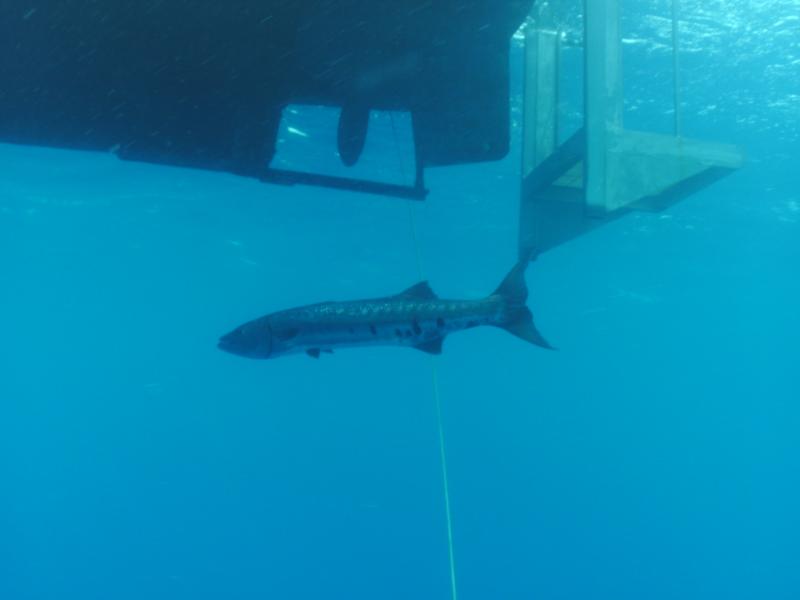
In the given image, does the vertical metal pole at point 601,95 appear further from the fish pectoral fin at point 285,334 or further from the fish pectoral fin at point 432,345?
the fish pectoral fin at point 285,334

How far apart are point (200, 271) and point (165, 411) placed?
4202 cm

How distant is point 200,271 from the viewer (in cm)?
3177

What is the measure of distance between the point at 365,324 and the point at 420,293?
474mm

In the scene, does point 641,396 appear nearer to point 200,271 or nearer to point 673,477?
point 673,477

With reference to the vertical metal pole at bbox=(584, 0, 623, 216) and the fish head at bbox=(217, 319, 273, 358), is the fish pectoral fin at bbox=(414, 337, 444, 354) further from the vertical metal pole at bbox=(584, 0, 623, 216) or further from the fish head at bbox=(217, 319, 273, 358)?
the vertical metal pole at bbox=(584, 0, 623, 216)

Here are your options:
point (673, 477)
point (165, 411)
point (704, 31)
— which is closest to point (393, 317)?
point (704, 31)

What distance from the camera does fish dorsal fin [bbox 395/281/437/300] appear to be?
4.41m

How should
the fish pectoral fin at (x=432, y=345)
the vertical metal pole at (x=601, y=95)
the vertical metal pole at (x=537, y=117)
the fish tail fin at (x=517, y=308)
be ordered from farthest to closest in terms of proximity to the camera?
the vertical metal pole at (x=537, y=117) → the vertical metal pole at (x=601, y=95) → the fish tail fin at (x=517, y=308) → the fish pectoral fin at (x=432, y=345)

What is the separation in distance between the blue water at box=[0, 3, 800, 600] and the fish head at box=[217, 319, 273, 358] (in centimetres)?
273

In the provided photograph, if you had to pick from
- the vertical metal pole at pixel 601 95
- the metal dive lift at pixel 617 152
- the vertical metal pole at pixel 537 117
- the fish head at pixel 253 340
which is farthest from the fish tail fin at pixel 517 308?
the vertical metal pole at pixel 537 117

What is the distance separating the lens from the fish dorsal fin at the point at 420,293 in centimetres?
441

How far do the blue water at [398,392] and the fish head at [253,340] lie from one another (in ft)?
8.97

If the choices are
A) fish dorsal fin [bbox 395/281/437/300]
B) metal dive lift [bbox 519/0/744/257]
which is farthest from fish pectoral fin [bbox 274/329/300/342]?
metal dive lift [bbox 519/0/744/257]

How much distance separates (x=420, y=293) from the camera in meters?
4.46
